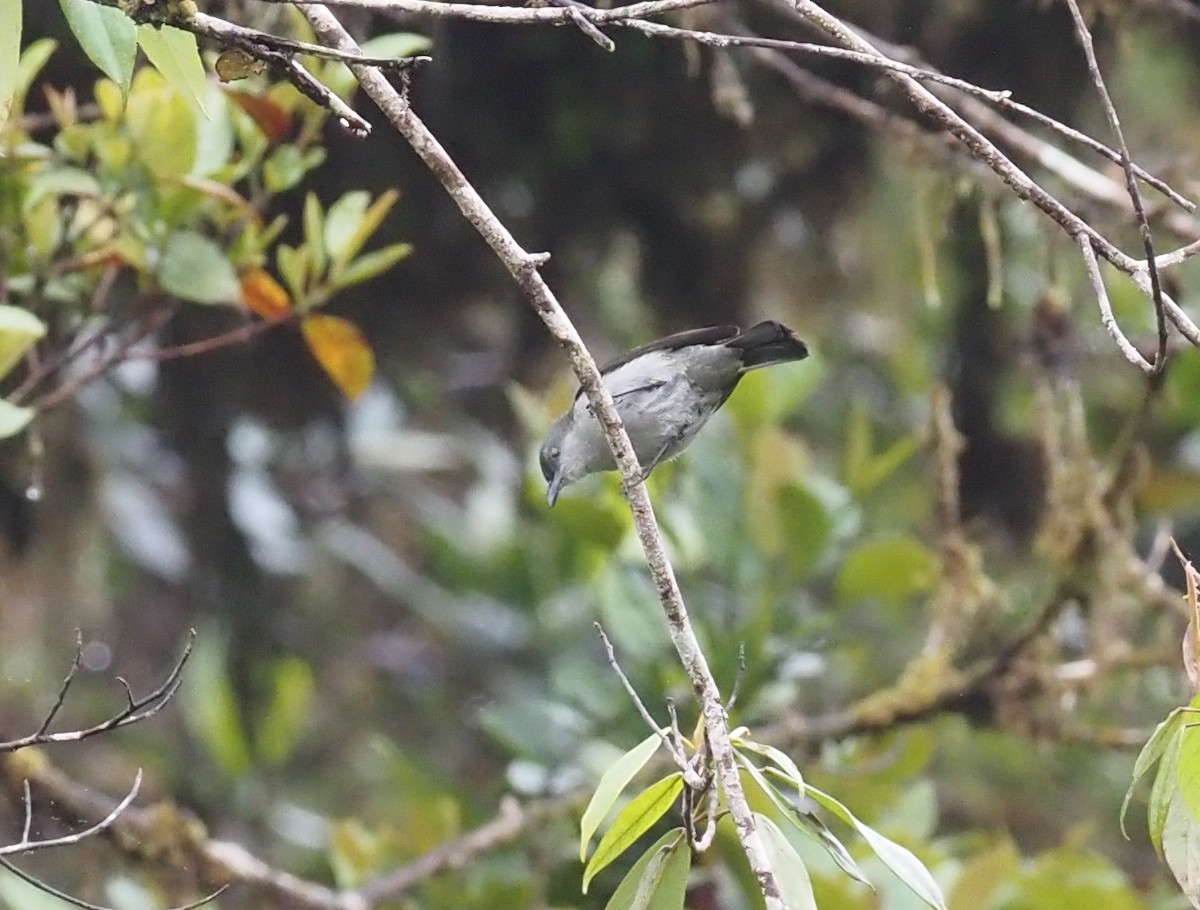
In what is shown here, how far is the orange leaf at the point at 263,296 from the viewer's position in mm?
2484

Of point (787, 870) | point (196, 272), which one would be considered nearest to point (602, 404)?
point (787, 870)

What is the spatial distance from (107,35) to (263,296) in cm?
88

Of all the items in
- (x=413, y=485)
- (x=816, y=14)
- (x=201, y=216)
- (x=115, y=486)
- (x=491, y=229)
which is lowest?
(x=413, y=485)

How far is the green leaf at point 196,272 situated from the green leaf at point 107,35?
83 centimetres

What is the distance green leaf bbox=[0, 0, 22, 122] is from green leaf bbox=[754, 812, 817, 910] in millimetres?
996

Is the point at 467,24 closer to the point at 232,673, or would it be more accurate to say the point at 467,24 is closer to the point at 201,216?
the point at 201,216

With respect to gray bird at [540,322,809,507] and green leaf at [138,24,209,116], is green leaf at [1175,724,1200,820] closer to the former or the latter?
green leaf at [138,24,209,116]

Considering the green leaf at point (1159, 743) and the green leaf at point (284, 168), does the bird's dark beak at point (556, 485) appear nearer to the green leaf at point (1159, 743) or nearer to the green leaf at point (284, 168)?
the green leaf at point (284, 168)

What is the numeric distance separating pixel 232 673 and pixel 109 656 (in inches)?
20.0

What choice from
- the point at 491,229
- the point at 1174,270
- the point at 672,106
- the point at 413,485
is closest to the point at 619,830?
the point at 491,229

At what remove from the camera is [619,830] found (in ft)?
5.01

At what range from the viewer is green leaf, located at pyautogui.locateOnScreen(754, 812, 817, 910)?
148 cm

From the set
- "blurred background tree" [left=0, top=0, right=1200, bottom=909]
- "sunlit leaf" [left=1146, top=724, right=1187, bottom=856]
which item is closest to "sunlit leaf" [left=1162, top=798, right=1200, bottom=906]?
"sunlit leaf" [left=1146, top=724, right=1187, bottom=856]

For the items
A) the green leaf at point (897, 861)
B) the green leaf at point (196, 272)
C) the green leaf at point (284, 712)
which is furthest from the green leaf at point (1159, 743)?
the green leaf at point (284, 712)
